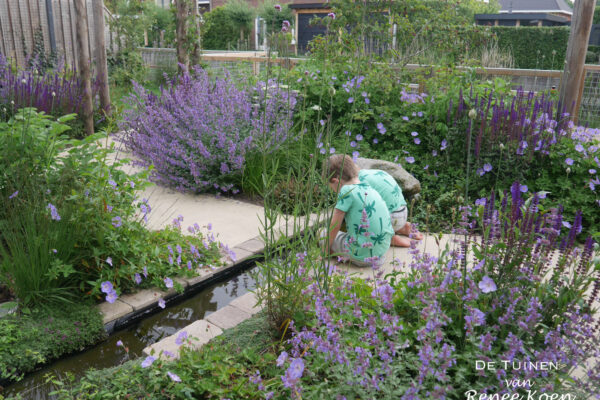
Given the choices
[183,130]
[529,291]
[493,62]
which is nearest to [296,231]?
[529,291]

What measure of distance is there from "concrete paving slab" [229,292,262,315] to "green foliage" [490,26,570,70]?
1460cm

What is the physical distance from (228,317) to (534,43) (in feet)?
52.8

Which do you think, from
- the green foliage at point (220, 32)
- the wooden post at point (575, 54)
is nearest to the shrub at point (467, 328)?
the wooden post at point (575, 54)

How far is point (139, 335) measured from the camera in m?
2.46

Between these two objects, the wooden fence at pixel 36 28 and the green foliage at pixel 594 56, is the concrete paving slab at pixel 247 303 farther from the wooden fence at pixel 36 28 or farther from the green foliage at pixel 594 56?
the green foliage at pixel 594 56

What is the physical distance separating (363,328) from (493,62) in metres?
9.21

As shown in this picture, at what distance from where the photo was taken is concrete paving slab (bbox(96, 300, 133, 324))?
7.94 feet

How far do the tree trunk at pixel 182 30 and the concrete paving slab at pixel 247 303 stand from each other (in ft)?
13.4

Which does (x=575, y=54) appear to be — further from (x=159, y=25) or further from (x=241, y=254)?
(x=159, y=25)

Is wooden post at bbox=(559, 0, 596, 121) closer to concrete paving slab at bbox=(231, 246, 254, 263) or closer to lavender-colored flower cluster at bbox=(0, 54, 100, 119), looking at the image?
concrete paving slab at bbox=(231, 246, 254, 263)

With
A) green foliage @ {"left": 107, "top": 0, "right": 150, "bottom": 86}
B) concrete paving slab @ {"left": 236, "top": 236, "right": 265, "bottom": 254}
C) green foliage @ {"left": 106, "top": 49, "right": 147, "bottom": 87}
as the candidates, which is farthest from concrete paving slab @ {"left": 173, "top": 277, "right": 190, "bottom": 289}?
green foliage @ {"left": 106, "top": 49, "right": 147, "bottom": 87}

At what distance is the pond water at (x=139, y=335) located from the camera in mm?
2055

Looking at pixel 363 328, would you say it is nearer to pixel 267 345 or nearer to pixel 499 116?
pixel 267 345

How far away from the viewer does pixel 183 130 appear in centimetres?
441
